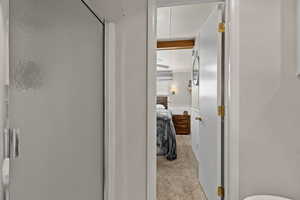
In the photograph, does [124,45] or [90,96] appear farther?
[124,45]

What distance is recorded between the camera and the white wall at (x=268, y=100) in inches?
60.2

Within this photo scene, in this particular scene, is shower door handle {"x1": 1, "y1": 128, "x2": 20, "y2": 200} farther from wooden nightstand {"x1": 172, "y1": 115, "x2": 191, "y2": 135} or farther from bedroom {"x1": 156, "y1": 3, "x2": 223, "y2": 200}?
wooden nightstand {"x1": 172, "y1": 115, "x2": 191, "y2": 135}

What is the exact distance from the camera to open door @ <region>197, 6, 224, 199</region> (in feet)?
5.97

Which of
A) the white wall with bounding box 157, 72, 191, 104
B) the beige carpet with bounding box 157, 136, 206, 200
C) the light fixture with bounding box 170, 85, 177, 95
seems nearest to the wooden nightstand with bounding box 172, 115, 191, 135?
the white wall with bounding box 157, 72, 191, 104

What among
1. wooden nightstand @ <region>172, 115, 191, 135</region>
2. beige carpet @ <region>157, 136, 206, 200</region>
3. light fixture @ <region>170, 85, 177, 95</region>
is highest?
light fixture @ <region>170, 85, 177, 95</region>

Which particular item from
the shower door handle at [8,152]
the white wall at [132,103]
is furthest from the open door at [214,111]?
the shower door handle at [8,152]

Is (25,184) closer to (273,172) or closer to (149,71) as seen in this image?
(149,71)

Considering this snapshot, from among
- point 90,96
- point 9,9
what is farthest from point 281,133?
point 9,9

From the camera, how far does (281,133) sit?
1540 millimetres

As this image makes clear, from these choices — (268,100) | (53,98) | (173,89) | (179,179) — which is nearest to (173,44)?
(179,179)

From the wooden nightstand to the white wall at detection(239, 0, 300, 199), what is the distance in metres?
5.41

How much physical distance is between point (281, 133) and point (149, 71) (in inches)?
45.6

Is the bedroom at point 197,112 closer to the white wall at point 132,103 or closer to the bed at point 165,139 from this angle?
the bed at point 165,139

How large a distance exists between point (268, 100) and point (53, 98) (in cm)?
153
